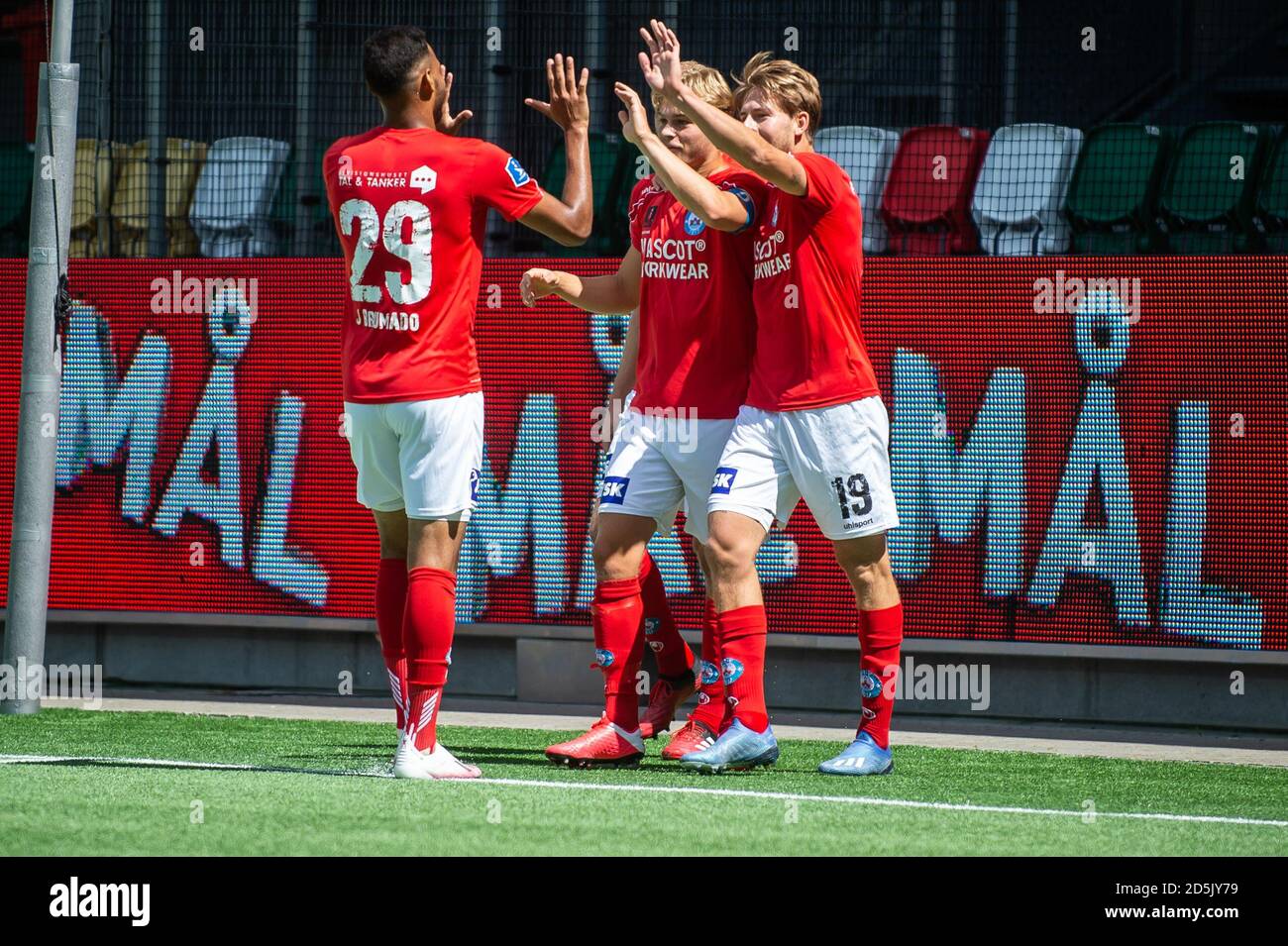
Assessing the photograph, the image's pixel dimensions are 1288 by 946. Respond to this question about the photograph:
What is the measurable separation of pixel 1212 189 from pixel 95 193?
5807mm

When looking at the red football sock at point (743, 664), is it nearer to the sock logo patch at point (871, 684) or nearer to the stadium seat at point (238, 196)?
the sock logo patch at point (871, 684)

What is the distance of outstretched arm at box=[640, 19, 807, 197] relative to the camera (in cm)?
558

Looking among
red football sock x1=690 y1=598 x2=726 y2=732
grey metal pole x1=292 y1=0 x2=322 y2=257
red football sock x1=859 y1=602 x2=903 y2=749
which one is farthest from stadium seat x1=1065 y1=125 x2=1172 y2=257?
grey metal pole x1=292 y1=0 x2=322 y2=257

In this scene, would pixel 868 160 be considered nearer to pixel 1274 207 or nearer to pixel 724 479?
pixel 1274 207

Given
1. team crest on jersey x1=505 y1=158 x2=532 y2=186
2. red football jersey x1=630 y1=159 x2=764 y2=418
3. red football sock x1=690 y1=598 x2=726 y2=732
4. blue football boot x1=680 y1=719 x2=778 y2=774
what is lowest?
blue football boot x1=680 y1=719 x2=778 y2=774

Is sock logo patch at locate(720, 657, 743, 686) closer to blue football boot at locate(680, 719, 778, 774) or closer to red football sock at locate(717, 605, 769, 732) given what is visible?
red football sock at locate(717, 605, 769, 732)

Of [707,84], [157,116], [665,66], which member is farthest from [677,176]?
[157,116]

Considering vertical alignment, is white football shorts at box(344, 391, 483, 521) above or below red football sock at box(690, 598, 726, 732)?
above

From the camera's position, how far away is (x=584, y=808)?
4918 mm

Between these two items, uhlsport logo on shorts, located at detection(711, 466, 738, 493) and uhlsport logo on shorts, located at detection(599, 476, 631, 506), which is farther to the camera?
uhlsport logo on shorts, located at detection(599, 476, 631, 506)

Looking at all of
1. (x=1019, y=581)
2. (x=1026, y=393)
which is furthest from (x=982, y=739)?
(x=1026, y=393)

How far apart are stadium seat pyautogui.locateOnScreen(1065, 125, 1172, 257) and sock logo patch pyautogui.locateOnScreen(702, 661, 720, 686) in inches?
147

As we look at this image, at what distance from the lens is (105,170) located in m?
10.2

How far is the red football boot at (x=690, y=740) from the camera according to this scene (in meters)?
6.20
